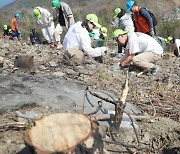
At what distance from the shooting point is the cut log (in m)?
2.49

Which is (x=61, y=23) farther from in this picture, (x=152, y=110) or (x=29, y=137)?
(x=29, y=137)

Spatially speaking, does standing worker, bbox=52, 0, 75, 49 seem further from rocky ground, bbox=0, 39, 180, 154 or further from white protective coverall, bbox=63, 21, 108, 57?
white protective coverall, bbox=63, 21, 108, 57

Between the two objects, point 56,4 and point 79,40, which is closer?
point 79,40

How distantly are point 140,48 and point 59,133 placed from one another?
3.53 metres

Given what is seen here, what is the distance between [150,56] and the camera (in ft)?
19.0

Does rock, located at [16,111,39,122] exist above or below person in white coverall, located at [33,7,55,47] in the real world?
below

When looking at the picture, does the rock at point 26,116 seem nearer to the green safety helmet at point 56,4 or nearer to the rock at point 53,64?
the rock at point 53,64

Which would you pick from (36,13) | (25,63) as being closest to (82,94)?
(25,63)

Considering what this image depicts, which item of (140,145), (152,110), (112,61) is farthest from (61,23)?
(140,145)

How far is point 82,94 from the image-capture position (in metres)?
4.30

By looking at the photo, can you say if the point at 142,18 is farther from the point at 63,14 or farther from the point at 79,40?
the point at 63,14

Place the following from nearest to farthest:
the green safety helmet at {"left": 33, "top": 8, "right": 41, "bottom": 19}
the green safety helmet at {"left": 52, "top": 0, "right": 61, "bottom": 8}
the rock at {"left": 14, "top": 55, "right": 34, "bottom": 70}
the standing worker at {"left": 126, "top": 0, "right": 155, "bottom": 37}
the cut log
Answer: the cut log
the rock at {"left": 14, "top": 55, "right": 34, "bottom": 70}
the standing worker at {"left": 126, "top": 0, "right": 155, "bottom": 37}
the green safety helmet at {"left": 52, "top": 0, "right": 61, "bottom": 8}
the green safety helmet at {"left": 33, "top": 8, "right": 41, "bottom": 19}

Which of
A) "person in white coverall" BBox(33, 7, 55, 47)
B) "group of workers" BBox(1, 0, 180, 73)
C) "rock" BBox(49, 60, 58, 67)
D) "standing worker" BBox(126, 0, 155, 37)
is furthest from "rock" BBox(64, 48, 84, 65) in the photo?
"person in white coverall" BBox(33, 7, 55, 47)

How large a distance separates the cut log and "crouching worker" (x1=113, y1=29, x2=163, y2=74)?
120 inches
